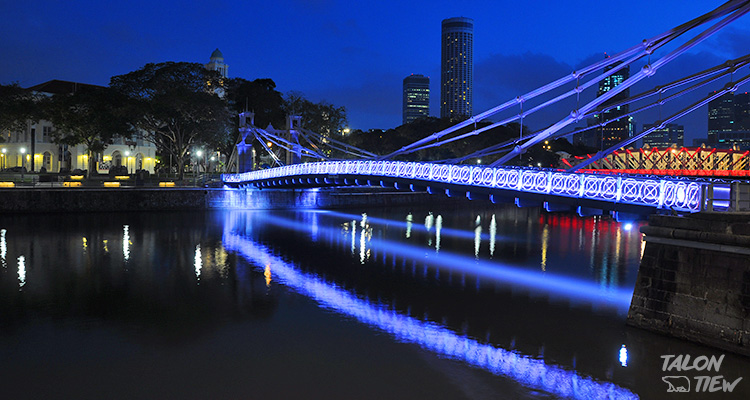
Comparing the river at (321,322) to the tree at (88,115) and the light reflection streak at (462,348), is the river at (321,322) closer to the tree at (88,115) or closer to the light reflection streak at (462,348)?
the light reflection streak at (462,348)

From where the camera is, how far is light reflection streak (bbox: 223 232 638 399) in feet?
31.2

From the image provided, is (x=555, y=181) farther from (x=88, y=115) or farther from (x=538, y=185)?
(x=88, y=115)

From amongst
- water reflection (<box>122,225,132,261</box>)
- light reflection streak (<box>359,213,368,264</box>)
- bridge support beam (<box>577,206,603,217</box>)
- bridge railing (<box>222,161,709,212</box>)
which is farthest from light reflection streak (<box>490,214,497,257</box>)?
water reflection (<box>122,225,132,261</box>)

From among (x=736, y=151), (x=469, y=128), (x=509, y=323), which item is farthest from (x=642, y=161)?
(x=509, y=323)

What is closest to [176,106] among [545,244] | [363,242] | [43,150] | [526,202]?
[43,150]

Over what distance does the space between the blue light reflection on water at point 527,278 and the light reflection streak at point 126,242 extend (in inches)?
327

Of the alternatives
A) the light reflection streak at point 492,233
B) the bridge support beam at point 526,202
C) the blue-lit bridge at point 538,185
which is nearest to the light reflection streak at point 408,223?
the blue-lit bridge at point 538,185

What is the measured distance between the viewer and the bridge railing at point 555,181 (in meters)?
13.9

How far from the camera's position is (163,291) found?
15805 mm

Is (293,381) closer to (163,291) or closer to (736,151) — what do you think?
(163,291)

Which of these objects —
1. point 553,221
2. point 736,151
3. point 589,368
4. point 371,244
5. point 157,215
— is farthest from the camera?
point 736,151

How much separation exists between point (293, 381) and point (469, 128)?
60310 mm

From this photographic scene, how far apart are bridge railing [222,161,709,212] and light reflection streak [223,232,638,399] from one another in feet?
13.4

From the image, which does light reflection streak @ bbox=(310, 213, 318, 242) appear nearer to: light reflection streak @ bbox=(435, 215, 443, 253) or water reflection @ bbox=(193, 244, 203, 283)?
light reflection streak @ bbox=(435, 215, 443, 253)
